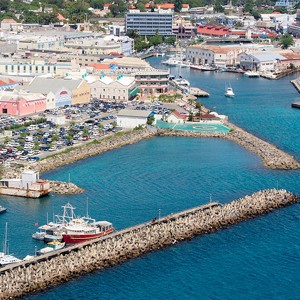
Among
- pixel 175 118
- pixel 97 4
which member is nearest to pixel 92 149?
pixel 175 118

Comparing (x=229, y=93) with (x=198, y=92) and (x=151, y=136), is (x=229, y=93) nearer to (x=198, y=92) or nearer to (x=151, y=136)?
(x=198, y=92)

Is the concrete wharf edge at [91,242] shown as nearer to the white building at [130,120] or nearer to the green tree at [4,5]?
the white building at [130,120]

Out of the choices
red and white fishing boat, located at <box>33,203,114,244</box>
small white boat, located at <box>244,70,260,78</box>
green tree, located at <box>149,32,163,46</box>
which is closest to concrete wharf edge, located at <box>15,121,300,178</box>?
red and white fishing boat, located at <box>33,203,114,244</box>

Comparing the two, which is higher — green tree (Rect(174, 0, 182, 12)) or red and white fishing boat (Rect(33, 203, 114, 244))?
green tree (Rect(174, 0, 182, 12))

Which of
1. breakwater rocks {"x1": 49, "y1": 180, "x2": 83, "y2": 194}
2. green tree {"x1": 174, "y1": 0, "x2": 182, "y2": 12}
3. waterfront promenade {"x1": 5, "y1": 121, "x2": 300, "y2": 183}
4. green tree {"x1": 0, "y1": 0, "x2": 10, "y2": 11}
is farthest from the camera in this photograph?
green tree {"x1": 174, "y1": 0, "x2": 182, "y2": 12}

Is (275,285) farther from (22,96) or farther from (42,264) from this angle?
(22,96)

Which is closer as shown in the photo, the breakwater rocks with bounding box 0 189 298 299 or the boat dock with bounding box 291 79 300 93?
the breakwater rocks with bounding box 0 189 298 299

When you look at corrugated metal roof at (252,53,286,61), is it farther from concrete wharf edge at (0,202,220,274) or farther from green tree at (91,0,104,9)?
concrete wharf edge at (0,202,220,274)

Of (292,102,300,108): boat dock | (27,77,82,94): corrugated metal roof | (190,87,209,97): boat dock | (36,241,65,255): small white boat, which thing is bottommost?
(190,87,209,97): boat dock
